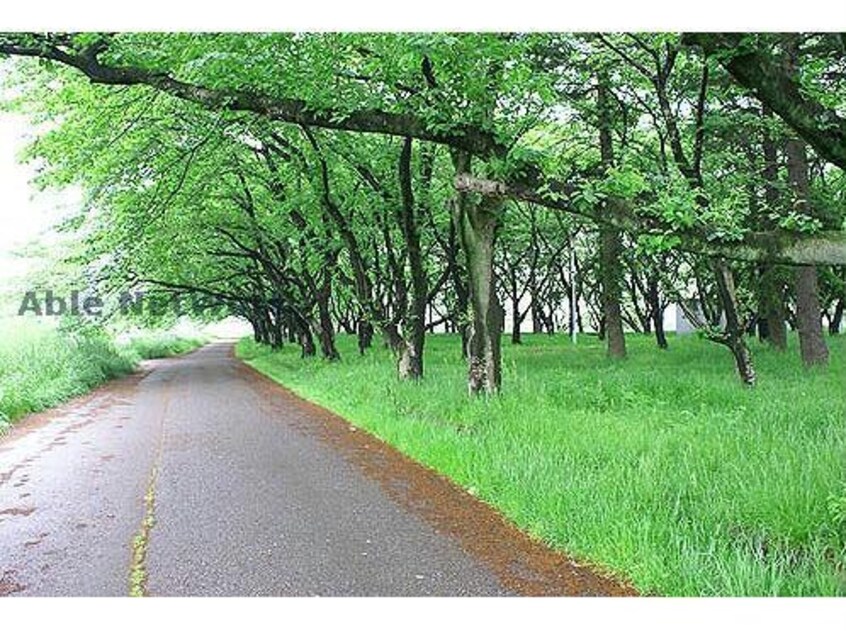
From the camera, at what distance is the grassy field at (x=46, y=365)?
14.0 m

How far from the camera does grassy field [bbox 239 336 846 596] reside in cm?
442

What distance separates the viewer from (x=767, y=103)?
17.5 ft

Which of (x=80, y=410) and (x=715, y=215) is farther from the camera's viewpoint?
(x=80, y=410)

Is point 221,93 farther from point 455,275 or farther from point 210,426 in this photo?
point 455,275

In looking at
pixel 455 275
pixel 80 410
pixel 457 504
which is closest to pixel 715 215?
pixel 457 504

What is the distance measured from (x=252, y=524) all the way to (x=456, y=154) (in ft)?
21.0

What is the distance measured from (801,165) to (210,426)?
33.8ft

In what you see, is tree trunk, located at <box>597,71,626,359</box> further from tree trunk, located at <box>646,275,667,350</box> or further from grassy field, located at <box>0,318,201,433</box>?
grassy field, located at <box>0,318,201,433</box>

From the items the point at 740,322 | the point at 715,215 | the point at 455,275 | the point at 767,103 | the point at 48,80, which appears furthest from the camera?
the point at 455,275

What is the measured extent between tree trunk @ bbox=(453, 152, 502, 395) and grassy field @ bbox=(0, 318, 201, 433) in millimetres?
6767

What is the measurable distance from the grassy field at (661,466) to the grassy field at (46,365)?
5769 mm

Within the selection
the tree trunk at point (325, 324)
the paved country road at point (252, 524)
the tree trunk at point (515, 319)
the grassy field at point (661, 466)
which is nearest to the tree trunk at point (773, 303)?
the grassy field at point (661, 466)

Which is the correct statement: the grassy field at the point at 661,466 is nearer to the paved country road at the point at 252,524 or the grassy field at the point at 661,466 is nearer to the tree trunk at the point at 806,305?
the paved country road at the point at 252,524

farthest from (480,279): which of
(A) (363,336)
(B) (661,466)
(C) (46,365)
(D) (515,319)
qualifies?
(D) (515,319)
